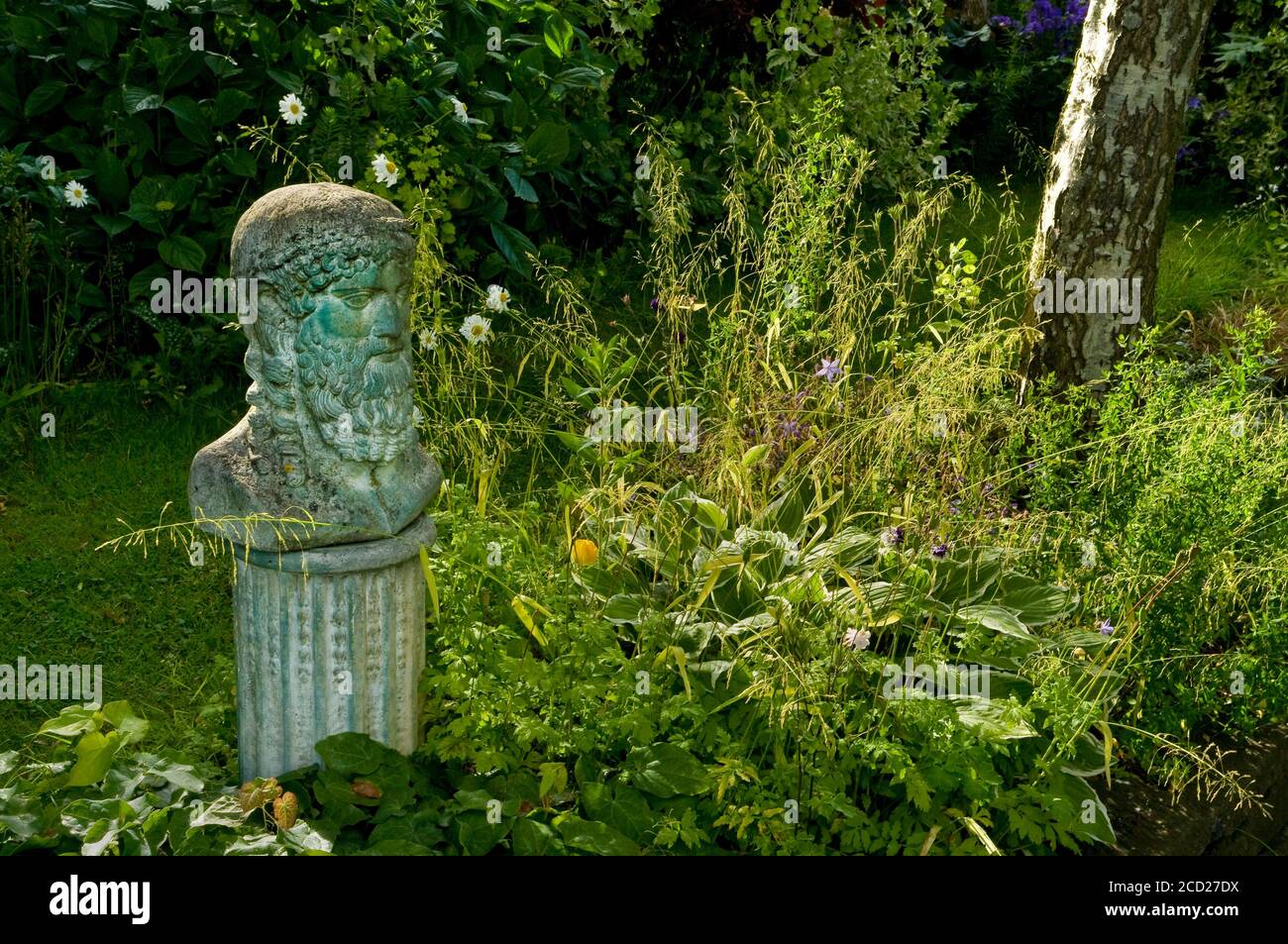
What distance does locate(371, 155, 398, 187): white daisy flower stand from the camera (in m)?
4.88

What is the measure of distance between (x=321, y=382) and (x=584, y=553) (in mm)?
1088

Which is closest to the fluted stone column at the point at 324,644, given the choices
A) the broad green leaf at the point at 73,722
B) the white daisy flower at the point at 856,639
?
the broad green leaf at the point at 73,722

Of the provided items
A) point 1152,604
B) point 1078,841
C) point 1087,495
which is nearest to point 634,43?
point 1087,495

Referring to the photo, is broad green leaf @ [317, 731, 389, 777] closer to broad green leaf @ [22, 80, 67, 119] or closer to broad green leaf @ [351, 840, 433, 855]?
broad green leaf @ [351, 840, 433, 855]

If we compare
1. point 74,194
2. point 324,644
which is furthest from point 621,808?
point 74,194

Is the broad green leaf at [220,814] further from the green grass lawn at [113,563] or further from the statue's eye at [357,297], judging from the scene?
the statue's eye at [357,297]

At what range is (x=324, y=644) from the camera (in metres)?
3.37

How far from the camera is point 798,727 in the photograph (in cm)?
347

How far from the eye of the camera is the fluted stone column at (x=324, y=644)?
3.33m

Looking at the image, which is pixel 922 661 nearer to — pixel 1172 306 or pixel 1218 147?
pixel 1172 306

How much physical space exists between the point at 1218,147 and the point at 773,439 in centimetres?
501

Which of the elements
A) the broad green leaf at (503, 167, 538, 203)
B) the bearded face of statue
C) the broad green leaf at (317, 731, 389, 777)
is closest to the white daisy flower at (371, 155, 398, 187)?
the broad green leaf at (503, 167, 538, 203)

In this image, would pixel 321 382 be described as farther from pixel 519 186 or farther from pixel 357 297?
pixel 519 186

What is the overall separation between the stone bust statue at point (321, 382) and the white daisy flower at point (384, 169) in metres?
1.58
